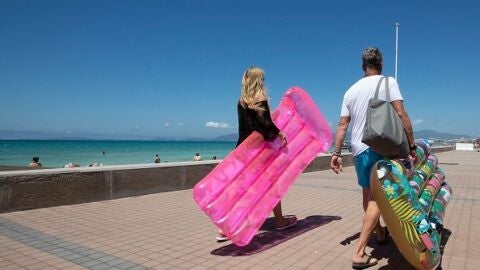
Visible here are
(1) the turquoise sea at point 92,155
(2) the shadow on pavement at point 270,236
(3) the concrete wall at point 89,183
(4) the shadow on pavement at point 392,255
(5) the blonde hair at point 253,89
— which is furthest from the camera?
(1) the turquoise sea at point 92,155

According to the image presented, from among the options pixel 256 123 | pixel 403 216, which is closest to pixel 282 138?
pixel 256 123

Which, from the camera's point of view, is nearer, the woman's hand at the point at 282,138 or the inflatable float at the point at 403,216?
the inflatable float at the point at 403,216

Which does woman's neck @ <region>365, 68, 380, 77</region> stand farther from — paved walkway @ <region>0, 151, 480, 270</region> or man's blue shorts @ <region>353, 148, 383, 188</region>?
paved walkway @ <region>0, 151, 480, 270</region>

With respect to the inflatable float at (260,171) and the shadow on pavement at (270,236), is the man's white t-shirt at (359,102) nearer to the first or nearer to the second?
the inflatable float at (260,171)

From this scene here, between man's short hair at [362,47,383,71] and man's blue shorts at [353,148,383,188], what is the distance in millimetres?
827

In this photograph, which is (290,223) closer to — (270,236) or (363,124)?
(270,236)

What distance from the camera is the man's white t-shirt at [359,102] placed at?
12.7 ft

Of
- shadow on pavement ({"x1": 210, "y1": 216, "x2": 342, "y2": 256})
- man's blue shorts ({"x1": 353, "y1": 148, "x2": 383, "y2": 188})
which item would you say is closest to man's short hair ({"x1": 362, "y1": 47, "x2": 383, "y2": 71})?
man's blue shorts ({"x1": 353, "y1": 148, "x2": 383, "y2": 188})

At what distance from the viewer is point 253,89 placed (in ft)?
14.9

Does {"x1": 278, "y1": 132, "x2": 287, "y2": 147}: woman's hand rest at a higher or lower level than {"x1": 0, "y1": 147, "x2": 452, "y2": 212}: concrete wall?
higher

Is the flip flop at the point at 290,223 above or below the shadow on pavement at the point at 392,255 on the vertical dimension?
above

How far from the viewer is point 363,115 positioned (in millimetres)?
3971

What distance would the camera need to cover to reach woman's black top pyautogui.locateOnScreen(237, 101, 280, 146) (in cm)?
450

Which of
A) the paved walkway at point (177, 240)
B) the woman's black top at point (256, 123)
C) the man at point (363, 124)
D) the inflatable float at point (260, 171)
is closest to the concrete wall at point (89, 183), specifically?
the paved walkway at point (177, 240)
